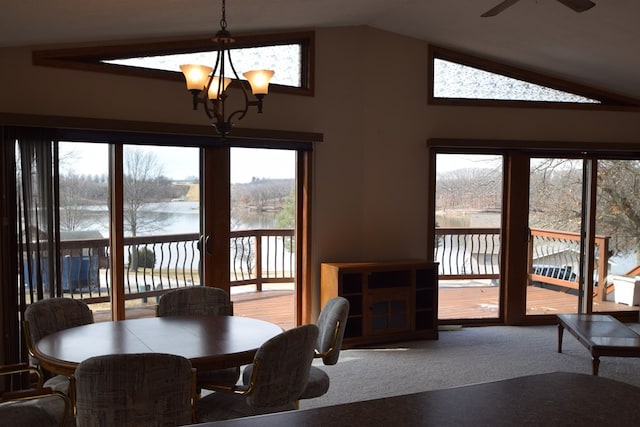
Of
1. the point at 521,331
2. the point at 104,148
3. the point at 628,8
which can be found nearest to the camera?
the point at 628,8

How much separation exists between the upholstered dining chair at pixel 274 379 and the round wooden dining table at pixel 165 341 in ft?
0.63

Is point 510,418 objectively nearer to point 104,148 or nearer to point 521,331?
point 104,148

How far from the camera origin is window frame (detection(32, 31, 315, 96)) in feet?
14.4

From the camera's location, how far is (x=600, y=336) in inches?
178

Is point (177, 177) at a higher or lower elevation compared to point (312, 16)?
lower

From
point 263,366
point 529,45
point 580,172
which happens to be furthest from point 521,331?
point 263,366

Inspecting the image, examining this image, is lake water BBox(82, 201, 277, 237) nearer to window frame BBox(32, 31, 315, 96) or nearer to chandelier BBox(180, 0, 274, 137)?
window frame BBox(32, 31, 315, 96)

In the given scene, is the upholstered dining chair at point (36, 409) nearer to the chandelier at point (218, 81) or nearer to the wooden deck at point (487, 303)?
the chandelier at point (218, 81)

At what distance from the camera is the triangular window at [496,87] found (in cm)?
613

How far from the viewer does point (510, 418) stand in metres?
1.36

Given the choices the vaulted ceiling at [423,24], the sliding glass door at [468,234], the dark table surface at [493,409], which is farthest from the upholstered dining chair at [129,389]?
the sliding glass door at [468,234]

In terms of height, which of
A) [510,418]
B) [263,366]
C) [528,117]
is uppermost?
[528,117]

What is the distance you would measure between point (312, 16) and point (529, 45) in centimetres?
204

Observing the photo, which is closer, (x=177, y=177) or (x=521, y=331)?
(x=177, y=177)
